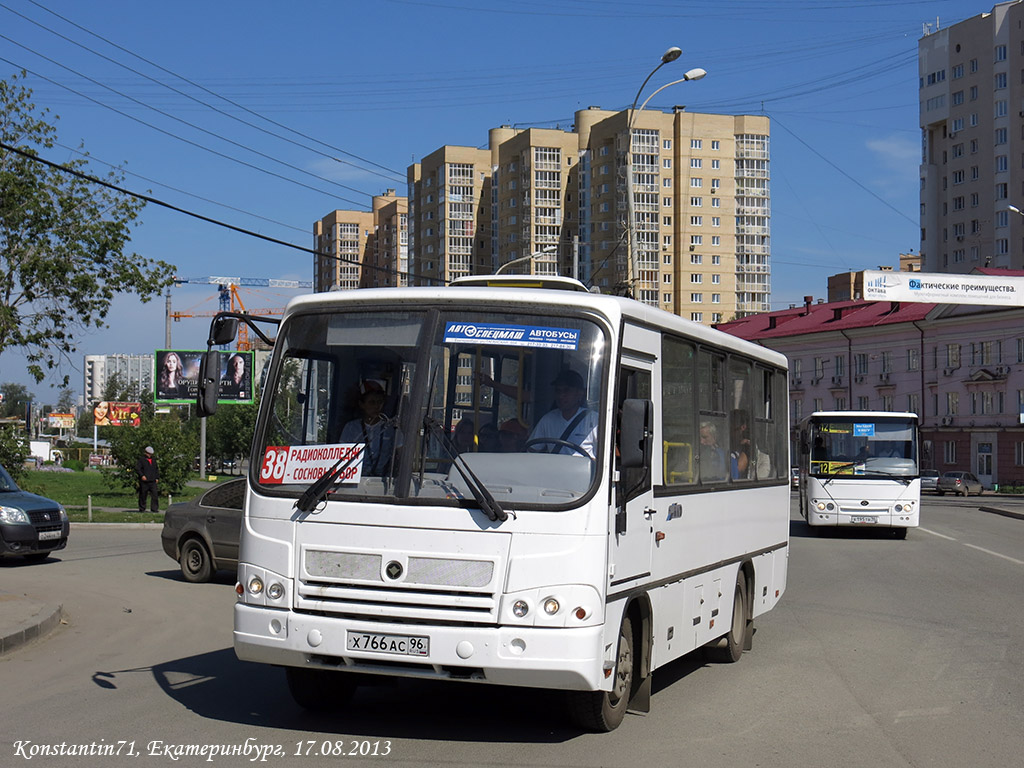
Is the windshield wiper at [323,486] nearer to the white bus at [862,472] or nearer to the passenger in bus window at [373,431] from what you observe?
the passenger in bus window at [373,431]

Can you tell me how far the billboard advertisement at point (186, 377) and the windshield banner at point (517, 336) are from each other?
141 ft

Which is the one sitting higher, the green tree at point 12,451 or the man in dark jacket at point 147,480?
the green tree at point 12,451

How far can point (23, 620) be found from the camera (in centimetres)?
1166

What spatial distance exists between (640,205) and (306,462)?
103336mm

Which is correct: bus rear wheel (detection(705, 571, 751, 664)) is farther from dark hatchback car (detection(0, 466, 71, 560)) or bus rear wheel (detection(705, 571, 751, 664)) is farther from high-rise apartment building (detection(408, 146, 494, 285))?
high-rise apartment building (detection(408, 146, 494, 285))

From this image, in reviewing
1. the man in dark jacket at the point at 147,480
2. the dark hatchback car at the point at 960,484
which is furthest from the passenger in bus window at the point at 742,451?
the dark hatchback car at the point at 960,484

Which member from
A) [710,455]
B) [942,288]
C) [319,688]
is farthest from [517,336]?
[942,288]

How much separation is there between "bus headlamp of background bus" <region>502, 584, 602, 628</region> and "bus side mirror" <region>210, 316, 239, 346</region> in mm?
2563

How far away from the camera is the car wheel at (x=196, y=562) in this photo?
661 inches

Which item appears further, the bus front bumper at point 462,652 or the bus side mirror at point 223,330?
the bus side mirror at point 223,330

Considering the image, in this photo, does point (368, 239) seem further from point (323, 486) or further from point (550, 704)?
point (323, 486)

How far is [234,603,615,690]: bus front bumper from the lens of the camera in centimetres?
652

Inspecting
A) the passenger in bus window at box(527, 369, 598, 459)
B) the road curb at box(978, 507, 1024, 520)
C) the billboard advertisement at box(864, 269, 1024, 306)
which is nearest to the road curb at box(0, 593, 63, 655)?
the passenger in bus window at box(527, 369, 598, 459)

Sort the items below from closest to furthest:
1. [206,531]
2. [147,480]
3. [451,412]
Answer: [451,412] → [206,531] → [147,480]
